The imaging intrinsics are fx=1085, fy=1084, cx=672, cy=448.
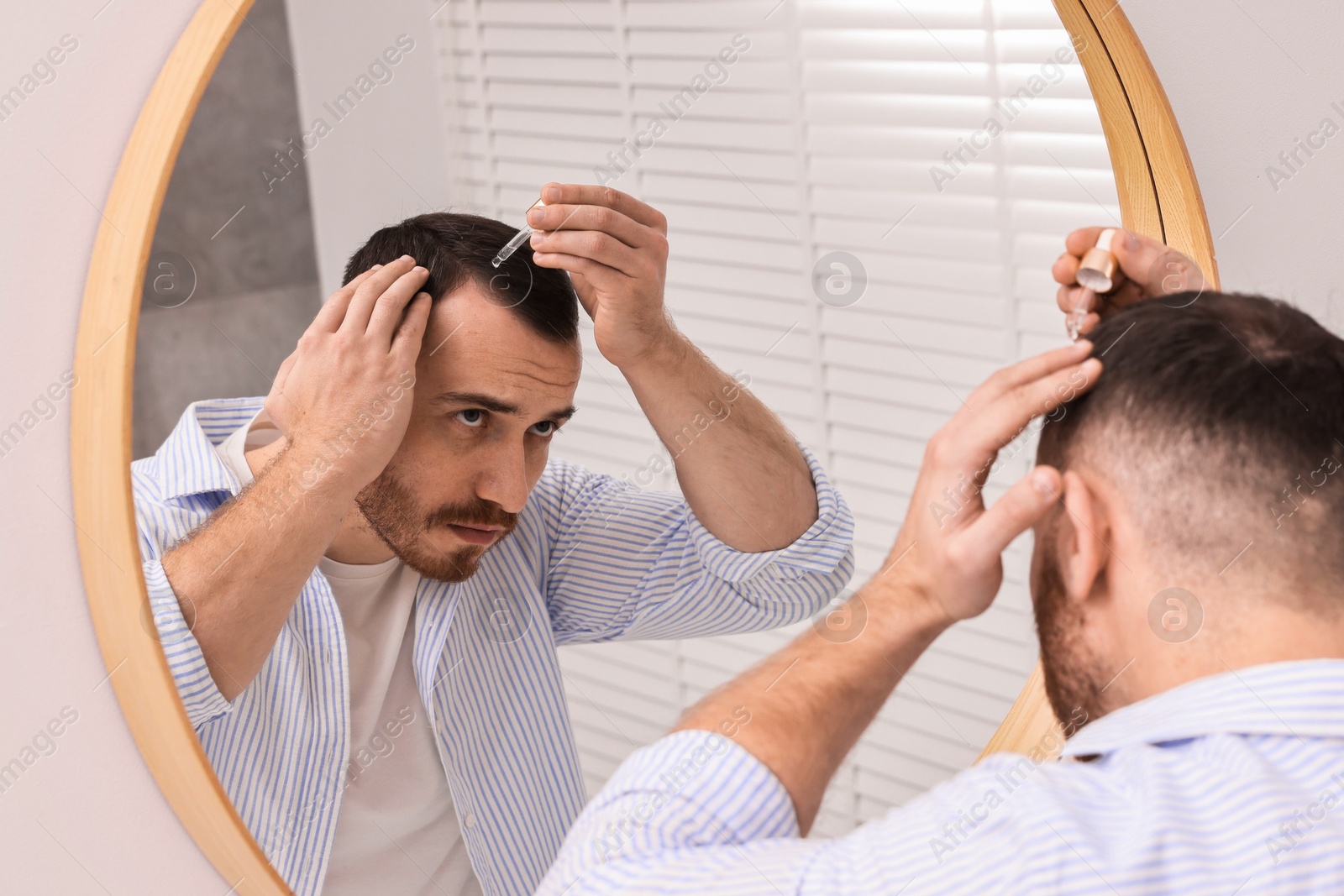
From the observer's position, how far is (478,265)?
0.71 meters

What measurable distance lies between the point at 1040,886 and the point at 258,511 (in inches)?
17.3

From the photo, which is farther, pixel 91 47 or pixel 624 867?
pixel 91 47

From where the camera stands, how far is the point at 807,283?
3.13 ft

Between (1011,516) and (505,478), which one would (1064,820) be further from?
(505,478)

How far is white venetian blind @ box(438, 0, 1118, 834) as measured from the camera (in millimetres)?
850

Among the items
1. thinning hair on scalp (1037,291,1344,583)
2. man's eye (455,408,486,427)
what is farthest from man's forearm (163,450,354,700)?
thinning hair on scalp (1037,291,1344,583)

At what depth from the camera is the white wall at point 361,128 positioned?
0.71m

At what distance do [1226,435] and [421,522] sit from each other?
49cm

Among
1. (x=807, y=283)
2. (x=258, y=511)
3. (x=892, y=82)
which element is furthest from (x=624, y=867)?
(x=892, y=82)

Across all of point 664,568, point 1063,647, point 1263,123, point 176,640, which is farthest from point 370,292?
point 1263,123

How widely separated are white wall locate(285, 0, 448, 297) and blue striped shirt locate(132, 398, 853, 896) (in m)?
0.14

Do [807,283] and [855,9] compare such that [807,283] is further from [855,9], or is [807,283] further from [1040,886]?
[1040,886]

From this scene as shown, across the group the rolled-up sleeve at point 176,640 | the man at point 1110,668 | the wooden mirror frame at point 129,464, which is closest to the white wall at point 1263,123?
the man at point 1110,668

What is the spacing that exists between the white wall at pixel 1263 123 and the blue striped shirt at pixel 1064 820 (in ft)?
1.85
